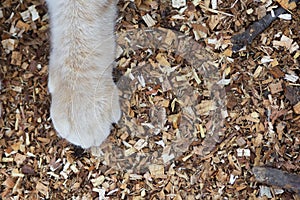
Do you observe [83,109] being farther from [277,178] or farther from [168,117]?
[277,178]

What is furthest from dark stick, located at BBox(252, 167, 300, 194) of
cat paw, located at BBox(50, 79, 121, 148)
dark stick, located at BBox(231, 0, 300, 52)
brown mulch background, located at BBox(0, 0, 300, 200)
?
cat paw, located at BBox(50, 79, 121, 148)

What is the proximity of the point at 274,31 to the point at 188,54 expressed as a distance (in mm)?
296

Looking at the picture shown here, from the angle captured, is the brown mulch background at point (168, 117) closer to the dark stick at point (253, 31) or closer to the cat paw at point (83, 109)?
the dark stick at point (253, 31)

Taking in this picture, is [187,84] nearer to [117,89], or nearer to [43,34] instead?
[117,89]

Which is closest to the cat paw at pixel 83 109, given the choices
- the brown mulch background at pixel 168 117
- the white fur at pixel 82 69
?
the white fur at pixel 82 69

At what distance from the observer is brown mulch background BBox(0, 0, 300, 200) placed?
177 cm

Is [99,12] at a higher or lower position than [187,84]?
higher

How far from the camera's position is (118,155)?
1.79m

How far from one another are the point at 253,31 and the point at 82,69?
0.60 meters

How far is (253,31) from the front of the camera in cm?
180

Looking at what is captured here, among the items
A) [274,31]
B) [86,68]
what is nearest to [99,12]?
[86,68]

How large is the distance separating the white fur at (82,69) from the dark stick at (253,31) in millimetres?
428

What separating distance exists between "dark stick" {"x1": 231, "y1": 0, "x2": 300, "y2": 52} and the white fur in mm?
428

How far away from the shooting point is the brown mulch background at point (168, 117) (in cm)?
177
